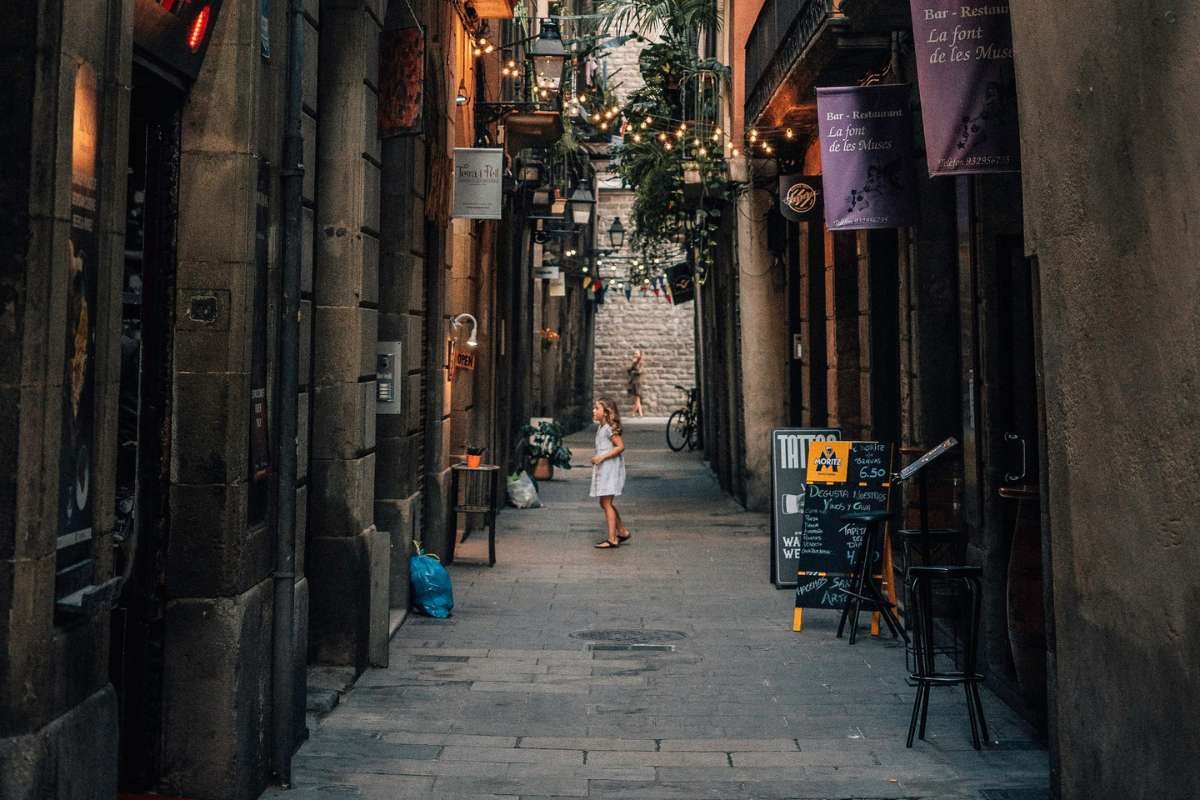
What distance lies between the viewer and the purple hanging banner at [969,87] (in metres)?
7.22

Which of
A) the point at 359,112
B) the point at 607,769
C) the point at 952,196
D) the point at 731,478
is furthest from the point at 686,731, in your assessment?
the point at 731,478

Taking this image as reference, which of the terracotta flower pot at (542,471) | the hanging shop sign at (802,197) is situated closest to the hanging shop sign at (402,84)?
the hanging shop sign at (802,197)

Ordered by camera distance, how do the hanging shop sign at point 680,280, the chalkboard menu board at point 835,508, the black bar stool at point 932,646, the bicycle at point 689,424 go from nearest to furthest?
the black bar stool at point 932,646 < the chalkboard menu board at point 835,508 < the hanging shop sign at point 680,280 < the bicycle at point 689,424

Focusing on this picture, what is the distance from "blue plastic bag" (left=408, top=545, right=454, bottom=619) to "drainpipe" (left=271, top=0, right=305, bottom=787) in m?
3.90

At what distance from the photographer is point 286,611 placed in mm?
6445

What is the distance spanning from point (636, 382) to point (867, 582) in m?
33.7

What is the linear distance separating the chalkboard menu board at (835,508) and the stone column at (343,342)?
345cm

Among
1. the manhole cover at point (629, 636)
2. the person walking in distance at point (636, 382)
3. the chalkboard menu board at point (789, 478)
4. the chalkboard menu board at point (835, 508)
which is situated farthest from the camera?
the person walking in distance at point (636, 382)

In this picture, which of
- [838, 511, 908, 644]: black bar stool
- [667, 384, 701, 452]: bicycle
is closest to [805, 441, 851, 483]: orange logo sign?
[838, 511, 908, 644]: black bar stool

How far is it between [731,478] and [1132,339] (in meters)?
16.2

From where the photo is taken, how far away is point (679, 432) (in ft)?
103

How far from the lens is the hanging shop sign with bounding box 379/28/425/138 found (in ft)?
31.7

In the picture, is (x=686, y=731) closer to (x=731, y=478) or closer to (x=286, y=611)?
(x=286, y=611)

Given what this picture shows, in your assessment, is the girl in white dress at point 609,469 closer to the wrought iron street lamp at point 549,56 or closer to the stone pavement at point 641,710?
the stone pavement at point 641,710
